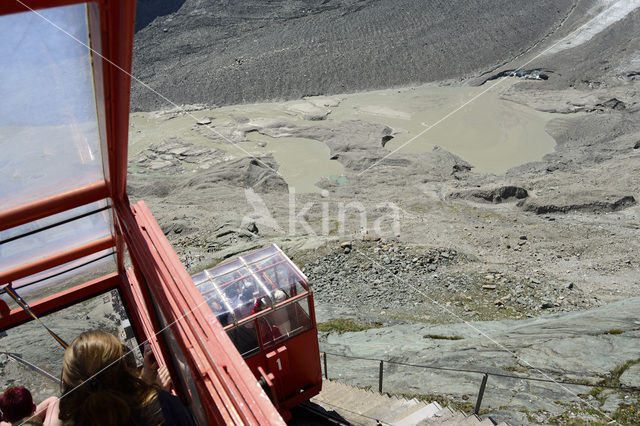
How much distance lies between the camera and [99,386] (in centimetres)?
217

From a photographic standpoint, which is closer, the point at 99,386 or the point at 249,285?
the point at 99,386

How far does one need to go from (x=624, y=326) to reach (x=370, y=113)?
20691mm

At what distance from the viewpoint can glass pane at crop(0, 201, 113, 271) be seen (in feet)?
12.5

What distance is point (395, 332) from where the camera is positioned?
9.92 meters

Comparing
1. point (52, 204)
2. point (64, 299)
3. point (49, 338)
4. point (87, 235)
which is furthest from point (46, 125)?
point (49, 338)

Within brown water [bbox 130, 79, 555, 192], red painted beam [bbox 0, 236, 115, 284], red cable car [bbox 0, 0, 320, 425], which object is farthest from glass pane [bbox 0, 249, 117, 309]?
brown water [bbox 130, 79, 555, 192]

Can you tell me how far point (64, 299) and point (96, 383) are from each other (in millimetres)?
3675

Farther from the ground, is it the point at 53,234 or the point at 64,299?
the point at 53,234

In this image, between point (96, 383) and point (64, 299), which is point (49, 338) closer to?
point (64, 299)

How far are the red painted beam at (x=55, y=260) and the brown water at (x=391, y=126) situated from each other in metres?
14.8

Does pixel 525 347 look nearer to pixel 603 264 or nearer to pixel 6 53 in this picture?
pixel 603 264

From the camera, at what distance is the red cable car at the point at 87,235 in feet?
6.89

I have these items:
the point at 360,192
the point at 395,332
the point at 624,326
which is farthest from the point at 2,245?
the point at 360,192

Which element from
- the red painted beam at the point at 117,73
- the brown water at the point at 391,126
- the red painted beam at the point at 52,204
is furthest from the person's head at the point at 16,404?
the brown water at the point at 391,126
